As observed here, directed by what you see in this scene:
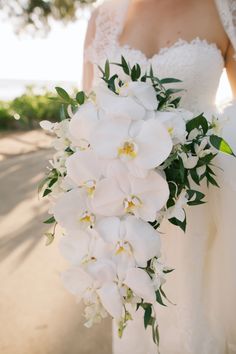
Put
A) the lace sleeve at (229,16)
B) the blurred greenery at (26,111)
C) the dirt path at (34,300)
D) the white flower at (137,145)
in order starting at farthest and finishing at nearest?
1. the blurred greenery at (26,111)
2. the dirt path at (34,300)
3. the lace sleeve at (229,16)
4. the white flower at (137,145)

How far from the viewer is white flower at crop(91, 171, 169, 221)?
0.79 m

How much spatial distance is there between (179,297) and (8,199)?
8.15 ft

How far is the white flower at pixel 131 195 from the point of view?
0.79 m

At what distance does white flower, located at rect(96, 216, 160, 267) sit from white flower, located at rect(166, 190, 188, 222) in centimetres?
8

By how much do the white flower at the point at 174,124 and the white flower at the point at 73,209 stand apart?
0.73 ft

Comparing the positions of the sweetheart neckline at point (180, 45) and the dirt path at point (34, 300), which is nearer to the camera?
the sweetheart neckline at point (180, 45)

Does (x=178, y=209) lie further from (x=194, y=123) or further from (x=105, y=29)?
(x=105, y=29)

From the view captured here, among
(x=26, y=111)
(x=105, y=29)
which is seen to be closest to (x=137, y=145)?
(x=105, y=29)

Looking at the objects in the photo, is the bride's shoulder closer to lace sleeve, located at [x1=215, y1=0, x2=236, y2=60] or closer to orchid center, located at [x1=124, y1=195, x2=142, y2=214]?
lace sleeve, located at [x1=215, y1=0, x2=236, y2=60]

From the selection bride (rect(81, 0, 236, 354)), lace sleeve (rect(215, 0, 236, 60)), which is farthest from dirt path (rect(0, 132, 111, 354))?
lace sleeve (rect(215, 0, 236, 60))

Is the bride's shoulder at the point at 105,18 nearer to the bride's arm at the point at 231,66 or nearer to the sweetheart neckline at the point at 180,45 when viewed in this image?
the sweetheart neckline at the point at 180,45

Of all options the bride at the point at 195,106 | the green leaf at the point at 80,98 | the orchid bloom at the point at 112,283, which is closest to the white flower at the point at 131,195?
the orchid bloom at the point at 112,283

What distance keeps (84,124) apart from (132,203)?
194 mm

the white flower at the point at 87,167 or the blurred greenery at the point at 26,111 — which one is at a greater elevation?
the blurred greenery at the point at 26,111
